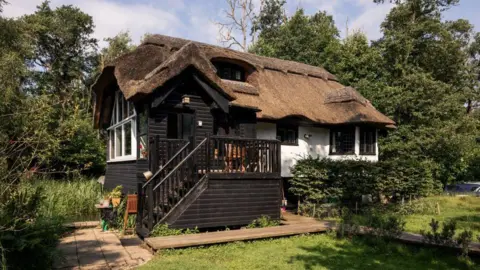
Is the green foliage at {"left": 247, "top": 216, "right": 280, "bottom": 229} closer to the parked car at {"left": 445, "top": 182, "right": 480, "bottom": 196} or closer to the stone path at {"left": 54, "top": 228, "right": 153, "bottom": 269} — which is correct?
the stone path at {"left": 54, "top": 228, "right": 153, "bottom": 269}

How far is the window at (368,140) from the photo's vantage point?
1773cm

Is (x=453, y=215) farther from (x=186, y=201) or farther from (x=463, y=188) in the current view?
(x=463, y=188)

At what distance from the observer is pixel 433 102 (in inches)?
837

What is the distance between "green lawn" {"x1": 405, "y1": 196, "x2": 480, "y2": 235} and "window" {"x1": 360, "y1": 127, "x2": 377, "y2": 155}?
3808 millimetres

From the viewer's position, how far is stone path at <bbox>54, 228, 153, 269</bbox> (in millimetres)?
6398

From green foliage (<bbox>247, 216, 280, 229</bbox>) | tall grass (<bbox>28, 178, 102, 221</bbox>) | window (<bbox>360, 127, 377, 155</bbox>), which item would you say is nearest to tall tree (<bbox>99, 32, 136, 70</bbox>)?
tall grass (<bbox>28, 178, 102, 221</bbox>)

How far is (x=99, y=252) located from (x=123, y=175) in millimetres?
6704

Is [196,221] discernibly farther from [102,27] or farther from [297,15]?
[102,27]

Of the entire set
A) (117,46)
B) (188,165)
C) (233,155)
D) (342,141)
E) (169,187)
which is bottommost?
(169,187)

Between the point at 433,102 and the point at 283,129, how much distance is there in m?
11.2

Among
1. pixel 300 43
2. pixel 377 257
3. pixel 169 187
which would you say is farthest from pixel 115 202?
pixel 300 43

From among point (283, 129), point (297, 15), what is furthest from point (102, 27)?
point (283, 129)

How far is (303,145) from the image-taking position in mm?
16266

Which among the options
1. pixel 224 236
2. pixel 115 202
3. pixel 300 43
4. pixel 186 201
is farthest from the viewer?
pixel 300 43
